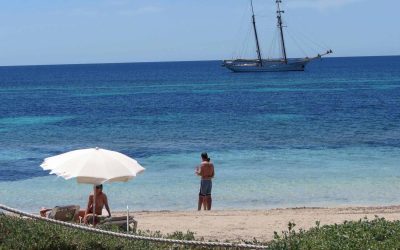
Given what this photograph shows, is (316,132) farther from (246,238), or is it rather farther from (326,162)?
(246,238)

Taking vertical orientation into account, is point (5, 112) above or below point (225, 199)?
above

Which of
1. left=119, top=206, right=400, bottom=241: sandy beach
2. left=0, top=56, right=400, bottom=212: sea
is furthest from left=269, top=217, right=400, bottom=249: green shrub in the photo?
left=0, top=56, right=400, bottom=212: sea

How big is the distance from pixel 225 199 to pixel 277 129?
2022 cm

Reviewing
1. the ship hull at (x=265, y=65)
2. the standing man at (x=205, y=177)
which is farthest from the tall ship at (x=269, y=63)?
the standing man at (x=205, y=177)

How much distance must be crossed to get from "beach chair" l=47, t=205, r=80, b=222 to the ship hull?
379 ft

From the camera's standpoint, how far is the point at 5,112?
59.0m

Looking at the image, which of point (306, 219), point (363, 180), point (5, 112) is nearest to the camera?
point (306, 219)

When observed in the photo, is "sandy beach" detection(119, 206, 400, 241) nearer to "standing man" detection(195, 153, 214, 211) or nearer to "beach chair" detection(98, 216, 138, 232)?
"standing man" detection(195, 153, 214, 211)

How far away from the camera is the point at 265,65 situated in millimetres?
128500

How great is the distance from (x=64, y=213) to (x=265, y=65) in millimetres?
117392

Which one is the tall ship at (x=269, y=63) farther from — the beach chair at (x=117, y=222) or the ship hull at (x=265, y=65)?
the beach chair at (x=117, y=222)

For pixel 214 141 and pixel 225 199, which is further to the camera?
pixel 214 141

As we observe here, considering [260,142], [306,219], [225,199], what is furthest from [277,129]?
[306,219]

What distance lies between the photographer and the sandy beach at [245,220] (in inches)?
501
